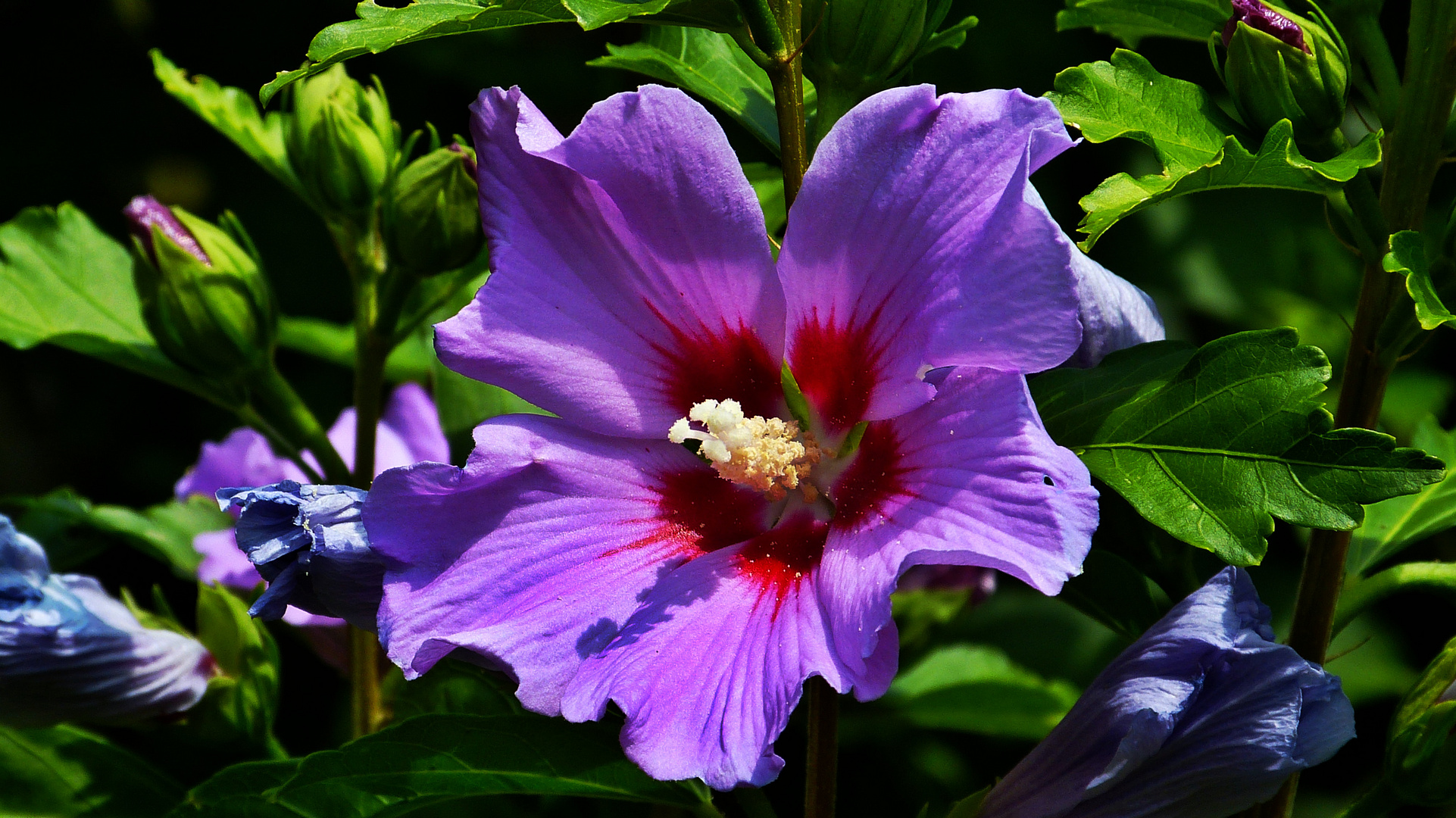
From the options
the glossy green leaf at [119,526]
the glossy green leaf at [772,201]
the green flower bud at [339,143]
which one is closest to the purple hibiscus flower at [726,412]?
the glossy green leaf at [772,201]

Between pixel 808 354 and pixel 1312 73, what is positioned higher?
pixel 1312 73

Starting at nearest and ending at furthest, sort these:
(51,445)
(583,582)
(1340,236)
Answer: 1. (583,582)
2. (1340,236)
3. (51,445)

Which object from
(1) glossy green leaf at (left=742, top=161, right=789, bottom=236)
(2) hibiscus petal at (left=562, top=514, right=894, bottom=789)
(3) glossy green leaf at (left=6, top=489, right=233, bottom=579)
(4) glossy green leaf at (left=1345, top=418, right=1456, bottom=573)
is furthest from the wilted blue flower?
(4) glossy green leaf at (left=1345, top=418, right=1456, bottom=573)

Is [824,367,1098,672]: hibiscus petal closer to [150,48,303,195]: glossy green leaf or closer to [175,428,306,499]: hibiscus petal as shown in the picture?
[150,48,303,195]: glossy green leaf

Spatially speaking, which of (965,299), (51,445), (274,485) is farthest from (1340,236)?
(51,445)

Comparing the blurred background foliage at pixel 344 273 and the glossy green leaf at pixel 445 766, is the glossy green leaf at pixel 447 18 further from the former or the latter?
the blurred background foliage at pixel 344 273

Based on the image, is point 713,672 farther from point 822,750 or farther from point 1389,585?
point 1389,585

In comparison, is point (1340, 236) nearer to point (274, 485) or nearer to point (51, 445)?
point (274, 485)
